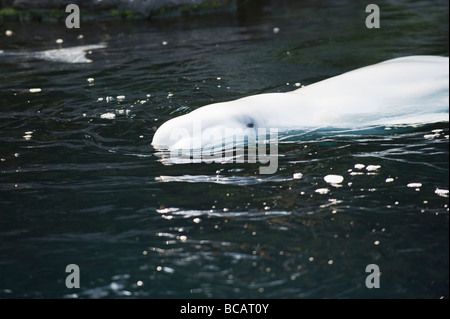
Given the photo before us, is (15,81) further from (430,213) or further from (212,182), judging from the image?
(430,213)

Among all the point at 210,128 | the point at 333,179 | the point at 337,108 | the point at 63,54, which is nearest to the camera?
the point at 333,179

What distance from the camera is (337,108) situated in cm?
678

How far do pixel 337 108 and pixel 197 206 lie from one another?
2475 mm

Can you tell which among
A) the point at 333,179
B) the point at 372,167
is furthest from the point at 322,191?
the point at 372,167

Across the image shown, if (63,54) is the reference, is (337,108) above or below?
below

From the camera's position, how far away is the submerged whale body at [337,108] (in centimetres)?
634

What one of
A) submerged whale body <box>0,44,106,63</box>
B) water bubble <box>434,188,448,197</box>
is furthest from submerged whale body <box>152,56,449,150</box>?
submerged whale body <box>0,44,106,63</box>

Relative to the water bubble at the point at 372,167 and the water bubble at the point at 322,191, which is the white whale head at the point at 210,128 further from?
the water bubble at the point at 322,191

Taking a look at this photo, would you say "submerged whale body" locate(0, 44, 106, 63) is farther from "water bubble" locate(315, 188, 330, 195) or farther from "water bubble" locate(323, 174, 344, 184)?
"water bubble" locate(315, 188, 330, 195)

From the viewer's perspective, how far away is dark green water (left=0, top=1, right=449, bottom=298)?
3947 millimetres

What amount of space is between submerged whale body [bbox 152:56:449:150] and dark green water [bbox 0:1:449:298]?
1.08ft

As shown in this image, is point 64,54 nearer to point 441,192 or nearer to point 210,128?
point 210,128

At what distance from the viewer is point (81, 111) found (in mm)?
7926

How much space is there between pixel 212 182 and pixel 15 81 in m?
5.52
